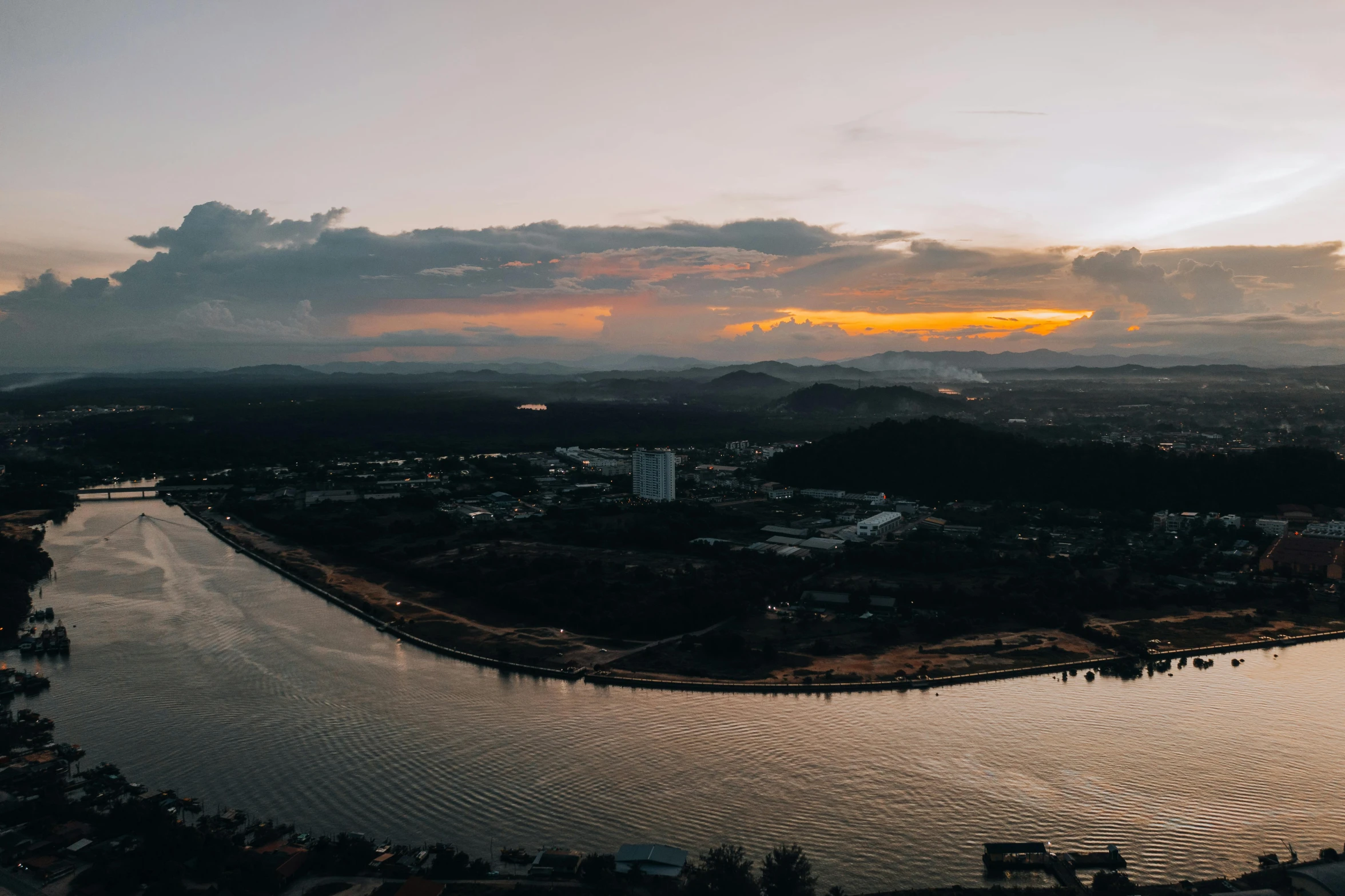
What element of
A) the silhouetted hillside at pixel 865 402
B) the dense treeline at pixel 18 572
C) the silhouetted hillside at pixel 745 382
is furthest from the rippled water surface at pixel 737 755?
the silhouetted hillside at pixel 745 382

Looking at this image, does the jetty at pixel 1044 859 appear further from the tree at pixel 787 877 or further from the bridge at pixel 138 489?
Answer: the bridge at pixel 138 489

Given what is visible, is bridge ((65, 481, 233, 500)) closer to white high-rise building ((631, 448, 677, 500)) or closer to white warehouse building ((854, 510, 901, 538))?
white high-rise building ((631, 448, 677, 500))

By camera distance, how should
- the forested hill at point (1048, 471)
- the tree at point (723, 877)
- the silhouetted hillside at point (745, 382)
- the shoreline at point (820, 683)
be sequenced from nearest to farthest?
the tree at point (723, 877) → the shoreline at point (820, 683) → the forested hill at point (1048, 471) → the silhouetted hillside at point (745, 382)

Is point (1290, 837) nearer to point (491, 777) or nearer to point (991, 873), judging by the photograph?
point (991, 873)

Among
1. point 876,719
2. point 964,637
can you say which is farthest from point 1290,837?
point 964,637

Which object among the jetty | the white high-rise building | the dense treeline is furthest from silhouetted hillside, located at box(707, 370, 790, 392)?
the jetty

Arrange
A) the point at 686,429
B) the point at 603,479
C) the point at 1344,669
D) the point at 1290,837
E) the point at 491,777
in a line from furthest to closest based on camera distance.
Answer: the point at 686,429, the point at 603,479, the point at 1344,669, the point at 491,777, the point at 1290,837
